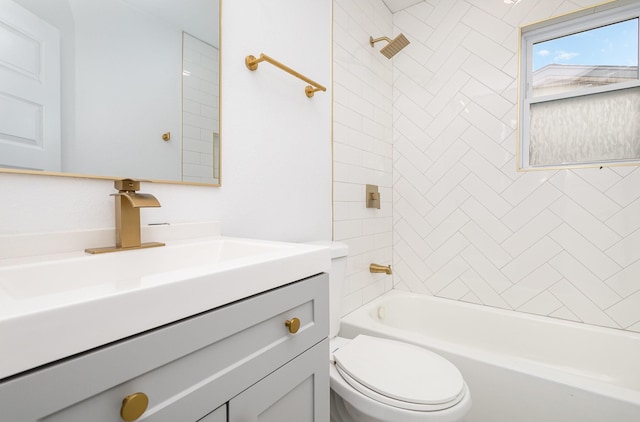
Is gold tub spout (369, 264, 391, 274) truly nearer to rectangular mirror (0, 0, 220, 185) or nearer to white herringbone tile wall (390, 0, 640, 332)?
white herringbone tile wall (390, 0, 640, 332)

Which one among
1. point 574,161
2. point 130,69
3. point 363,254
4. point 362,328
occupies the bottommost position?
point 362,328

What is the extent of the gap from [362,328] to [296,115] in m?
1.16

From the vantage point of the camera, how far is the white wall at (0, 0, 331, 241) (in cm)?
77

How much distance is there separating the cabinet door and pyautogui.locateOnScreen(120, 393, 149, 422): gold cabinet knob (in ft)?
0.60

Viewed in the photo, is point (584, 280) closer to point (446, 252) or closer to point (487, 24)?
point (446, 252)

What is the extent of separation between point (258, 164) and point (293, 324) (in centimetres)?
77

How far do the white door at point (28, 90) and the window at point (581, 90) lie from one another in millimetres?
2238

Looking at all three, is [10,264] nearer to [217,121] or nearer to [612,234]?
[217,121]

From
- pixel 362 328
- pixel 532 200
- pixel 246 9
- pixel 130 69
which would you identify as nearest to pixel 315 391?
pixel 362 328

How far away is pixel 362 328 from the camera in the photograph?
5.46ft

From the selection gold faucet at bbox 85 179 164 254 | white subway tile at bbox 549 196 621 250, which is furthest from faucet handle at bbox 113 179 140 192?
white subway tile at bbox 549 196 621 250

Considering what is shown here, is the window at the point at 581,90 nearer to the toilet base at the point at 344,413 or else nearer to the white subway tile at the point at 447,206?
the white subway tile at the point at 447,206

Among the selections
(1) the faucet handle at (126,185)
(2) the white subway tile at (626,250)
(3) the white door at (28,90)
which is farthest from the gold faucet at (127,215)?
(2) the white subway tile at (626,250)

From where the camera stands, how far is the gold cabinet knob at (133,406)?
42cm
